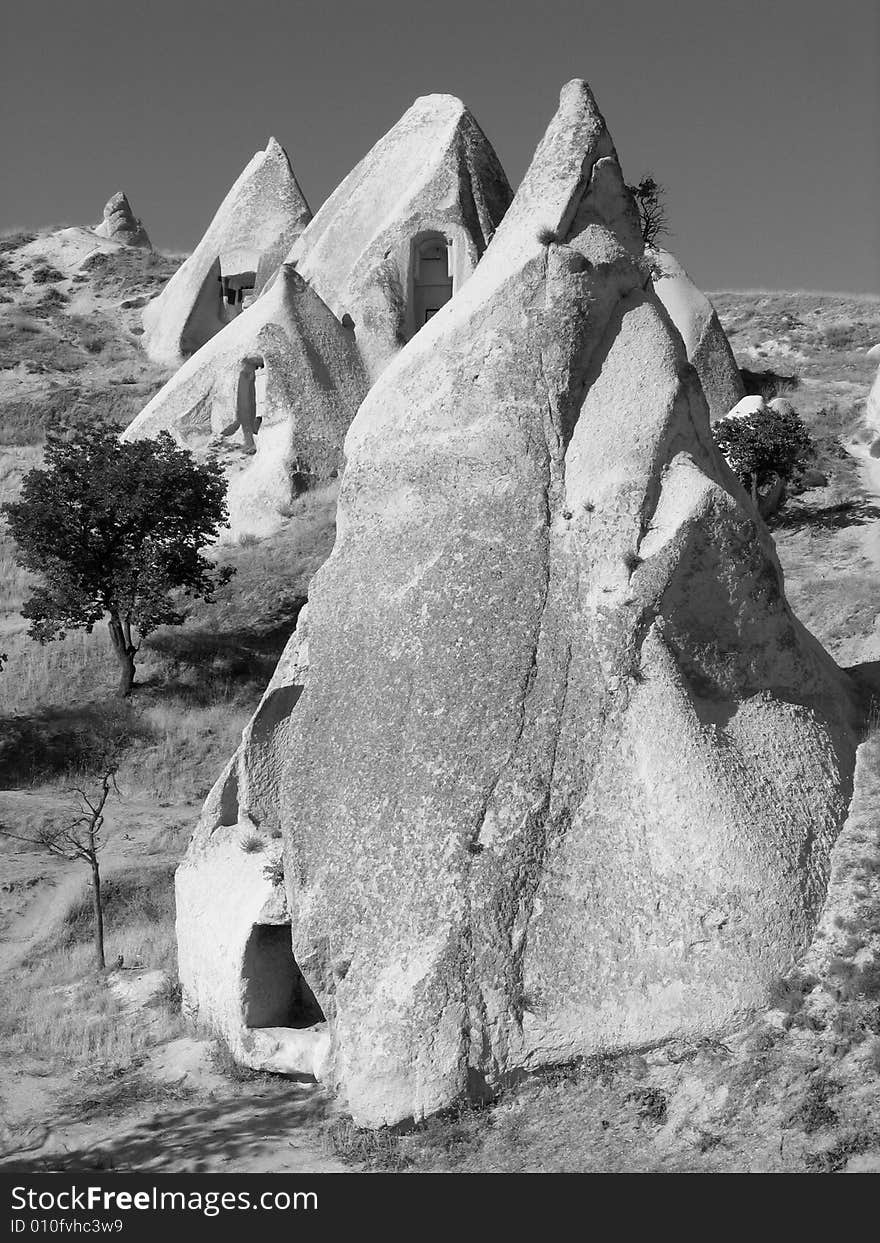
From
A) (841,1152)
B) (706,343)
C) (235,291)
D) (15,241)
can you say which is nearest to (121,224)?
(15,241)

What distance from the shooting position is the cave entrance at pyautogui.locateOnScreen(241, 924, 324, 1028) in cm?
1075

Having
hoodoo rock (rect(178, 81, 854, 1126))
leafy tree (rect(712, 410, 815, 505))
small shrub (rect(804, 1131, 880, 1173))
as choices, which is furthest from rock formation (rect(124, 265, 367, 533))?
small shrub (rect(804, 1131, 880, 1173))

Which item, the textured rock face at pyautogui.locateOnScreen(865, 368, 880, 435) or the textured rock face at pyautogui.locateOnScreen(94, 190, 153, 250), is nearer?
the textured rock face at pyautogui.locateOnScreen(865, 368, 880, 435)

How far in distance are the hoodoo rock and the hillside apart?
0.30 m

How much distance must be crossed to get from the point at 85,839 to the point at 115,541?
6.96 m

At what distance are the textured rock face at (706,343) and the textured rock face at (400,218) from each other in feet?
14.7

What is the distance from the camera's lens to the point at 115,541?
2230 cm

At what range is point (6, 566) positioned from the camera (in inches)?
1027

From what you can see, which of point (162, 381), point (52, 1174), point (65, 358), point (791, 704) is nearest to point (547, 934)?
point (791, 704)

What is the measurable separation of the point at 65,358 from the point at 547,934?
3180cm

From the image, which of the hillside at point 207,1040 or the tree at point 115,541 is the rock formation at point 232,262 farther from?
the tree at point 115,541

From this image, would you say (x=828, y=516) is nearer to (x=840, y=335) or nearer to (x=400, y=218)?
(x=400, y=218)

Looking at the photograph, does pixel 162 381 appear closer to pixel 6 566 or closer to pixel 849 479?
pixel 6 566

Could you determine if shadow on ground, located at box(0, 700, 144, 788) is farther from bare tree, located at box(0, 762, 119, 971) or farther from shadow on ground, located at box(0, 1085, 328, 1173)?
shadow on ground, located at box(0, 1085, 328, 1173)
